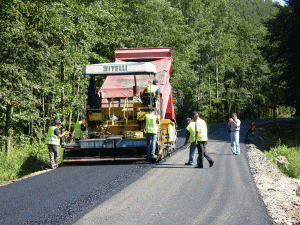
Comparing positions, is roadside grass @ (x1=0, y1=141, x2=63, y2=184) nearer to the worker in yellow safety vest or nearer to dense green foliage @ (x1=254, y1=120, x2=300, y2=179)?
the worker in yellow safety vest

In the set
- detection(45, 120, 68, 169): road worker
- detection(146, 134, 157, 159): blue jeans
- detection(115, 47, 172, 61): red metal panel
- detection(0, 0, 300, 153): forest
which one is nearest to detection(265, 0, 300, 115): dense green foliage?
detection(0, 0, 300, 153): forest

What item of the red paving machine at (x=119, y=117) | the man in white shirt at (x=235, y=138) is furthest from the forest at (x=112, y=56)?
the man in white shirt at (x=235, y=138)

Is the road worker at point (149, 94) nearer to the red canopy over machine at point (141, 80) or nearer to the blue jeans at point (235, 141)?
the red canopy over machine at point (141, 80)

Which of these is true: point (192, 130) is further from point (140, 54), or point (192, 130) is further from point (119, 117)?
point (140, 54)

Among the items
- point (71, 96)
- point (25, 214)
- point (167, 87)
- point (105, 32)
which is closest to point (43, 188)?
point (25, 214)

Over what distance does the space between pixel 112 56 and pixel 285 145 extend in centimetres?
1403

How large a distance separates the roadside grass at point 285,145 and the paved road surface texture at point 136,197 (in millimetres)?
3481

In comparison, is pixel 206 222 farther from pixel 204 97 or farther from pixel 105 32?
pixel 204 97

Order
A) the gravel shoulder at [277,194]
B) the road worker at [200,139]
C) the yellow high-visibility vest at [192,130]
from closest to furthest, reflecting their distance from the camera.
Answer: the gravel shoulder at [277,194] < the road worker at [200,139] < the yellow high-visibility vest at [192,130]

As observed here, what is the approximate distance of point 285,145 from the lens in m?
18.9

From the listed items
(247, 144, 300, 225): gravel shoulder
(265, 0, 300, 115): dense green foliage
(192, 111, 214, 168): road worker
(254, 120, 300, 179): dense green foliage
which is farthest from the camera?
(265, 0, 300, 115): dense green foliage

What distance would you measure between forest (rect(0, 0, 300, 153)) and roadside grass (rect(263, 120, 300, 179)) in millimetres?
1884

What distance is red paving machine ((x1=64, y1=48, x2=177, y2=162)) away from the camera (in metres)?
10.1

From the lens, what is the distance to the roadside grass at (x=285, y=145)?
40.8ft
